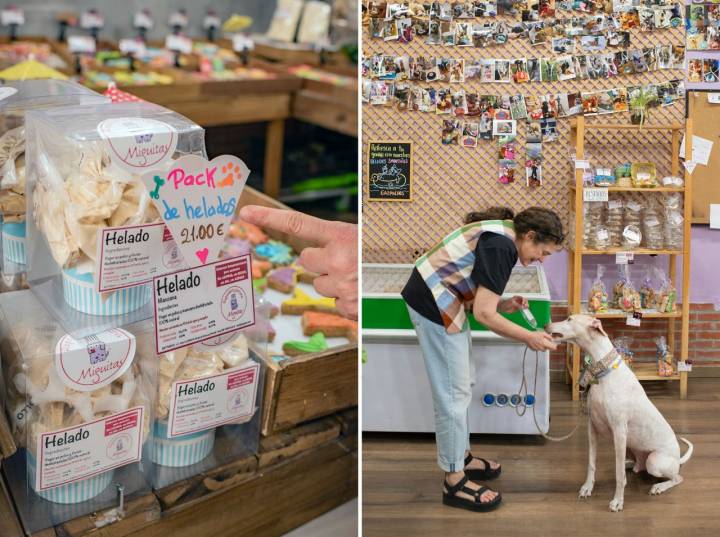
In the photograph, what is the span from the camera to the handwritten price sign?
1.01m

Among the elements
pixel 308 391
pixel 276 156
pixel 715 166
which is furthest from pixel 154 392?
pixel 276 156

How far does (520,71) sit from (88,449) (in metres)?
1.24

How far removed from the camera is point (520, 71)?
1.80m

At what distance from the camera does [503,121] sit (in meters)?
1.85

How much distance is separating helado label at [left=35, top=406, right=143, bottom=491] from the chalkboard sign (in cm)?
91

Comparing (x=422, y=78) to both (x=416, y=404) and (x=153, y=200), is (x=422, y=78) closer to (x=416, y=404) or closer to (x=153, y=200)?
(x=416, y=404)

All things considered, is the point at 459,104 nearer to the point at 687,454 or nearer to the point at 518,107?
the point at 518,107

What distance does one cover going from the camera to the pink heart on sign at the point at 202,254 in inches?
42.6

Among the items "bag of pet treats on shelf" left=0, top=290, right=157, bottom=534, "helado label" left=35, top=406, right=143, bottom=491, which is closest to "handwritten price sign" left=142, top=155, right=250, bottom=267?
"bag of pet treats on shelf" left=0, top=290, right=157, bottom=534

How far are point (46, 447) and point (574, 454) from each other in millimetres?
1351

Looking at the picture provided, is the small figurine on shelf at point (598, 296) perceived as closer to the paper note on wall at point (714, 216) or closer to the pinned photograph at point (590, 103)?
the paper note on wall at point (714, 216)

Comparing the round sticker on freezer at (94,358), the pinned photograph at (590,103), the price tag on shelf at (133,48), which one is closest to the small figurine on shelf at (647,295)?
the pinned photograph at (590,103)

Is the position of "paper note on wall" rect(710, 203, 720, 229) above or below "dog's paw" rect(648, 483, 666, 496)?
above

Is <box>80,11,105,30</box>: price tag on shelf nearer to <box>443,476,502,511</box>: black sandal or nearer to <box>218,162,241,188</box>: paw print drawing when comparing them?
<box>443,476,502,511</box>: black sandal
